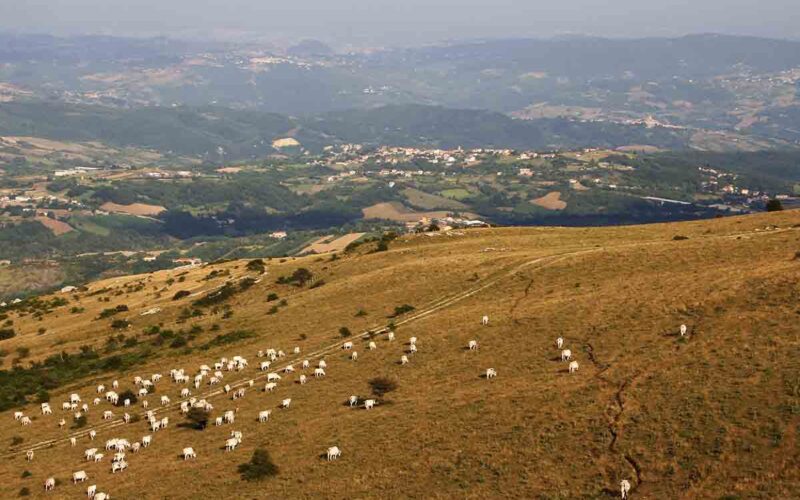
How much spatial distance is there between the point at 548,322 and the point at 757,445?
25.6 meters

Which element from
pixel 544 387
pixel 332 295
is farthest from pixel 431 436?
pixel 332 295

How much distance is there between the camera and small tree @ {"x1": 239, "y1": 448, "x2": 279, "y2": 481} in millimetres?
45406

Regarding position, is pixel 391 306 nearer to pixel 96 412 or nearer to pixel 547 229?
pixel 96 412

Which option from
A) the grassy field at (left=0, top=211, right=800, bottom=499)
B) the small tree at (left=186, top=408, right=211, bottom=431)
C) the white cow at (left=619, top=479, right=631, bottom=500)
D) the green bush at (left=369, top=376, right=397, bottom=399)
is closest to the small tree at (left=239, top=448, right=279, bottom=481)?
the grassy field at (left=0, top=211, right=800, bottom=499)

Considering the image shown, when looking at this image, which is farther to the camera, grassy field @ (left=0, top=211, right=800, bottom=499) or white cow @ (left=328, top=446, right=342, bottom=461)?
white cow @ (left=328, top=446, right=342, bottom=461)

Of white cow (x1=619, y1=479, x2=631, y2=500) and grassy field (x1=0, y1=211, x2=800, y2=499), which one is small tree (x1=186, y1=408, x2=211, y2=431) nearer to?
grassy field (x1=0, y1=211, x2=800, y2=499)

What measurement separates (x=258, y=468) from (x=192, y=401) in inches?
713

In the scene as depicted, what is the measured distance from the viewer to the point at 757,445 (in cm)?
4009

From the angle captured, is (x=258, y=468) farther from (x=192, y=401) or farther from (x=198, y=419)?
(x=192, y=401)

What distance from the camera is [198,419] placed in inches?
2244

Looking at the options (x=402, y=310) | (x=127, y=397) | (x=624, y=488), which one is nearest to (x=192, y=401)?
(x=127, y=397)

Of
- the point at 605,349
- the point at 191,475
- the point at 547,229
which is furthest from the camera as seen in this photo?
the point at 547,229

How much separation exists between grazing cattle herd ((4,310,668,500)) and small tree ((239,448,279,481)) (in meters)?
3.75

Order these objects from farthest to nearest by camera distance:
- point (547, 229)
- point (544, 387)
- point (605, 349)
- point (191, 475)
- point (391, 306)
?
point (547, 229) → point (391, 306) → point (605, 349) → point (544, 387) → point (191, 475)
